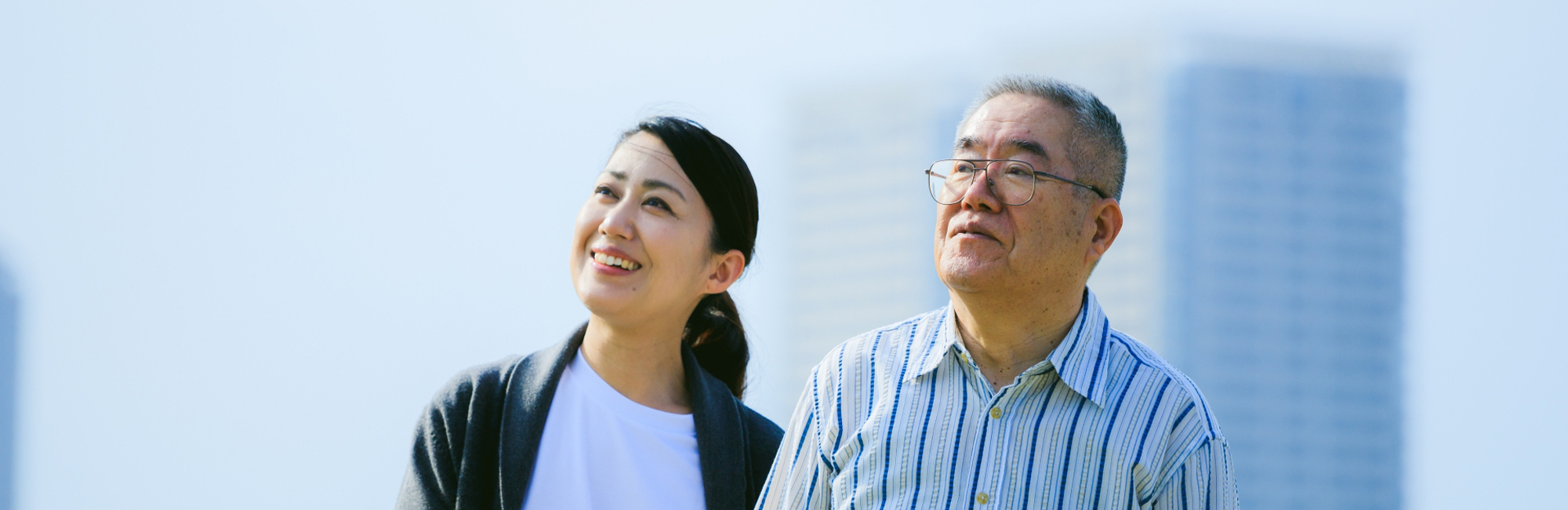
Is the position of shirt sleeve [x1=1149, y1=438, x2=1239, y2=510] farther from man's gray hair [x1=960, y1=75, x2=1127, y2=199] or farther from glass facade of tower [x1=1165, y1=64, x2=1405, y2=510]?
glass facade of tower [x1=1165, y1=64, x2=1405, y2=510]

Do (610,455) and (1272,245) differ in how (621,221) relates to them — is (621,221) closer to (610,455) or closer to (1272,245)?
(610,455)

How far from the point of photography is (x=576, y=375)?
401 centimetres

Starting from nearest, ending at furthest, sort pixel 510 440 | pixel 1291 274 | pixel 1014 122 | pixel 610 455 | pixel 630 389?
pixel 1014 122, pixel 510 440, pixel 610 455, pixel 630 389, pixel 1291 274

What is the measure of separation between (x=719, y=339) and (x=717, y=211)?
1.76 feet

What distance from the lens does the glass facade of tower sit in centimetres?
10912

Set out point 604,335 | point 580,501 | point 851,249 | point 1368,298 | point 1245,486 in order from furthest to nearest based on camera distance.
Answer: point 851,249 → point 1368,298 → point 1245,486 → point 604,335 → point 580,501

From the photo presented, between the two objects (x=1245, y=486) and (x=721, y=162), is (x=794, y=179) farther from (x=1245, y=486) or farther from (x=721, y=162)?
(x=721, y=162)

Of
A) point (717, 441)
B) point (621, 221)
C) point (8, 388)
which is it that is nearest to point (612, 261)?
point (621, 221)

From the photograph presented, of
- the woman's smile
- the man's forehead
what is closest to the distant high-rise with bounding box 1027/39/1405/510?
the woman's smile

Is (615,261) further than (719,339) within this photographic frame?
No

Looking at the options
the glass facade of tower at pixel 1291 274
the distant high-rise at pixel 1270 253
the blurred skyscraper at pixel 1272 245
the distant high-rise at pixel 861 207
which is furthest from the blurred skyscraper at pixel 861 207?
the glass facade of tower at pixel 1291 274

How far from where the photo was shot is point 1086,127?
3.04 metres

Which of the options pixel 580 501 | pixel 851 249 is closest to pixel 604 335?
pixel 580 501

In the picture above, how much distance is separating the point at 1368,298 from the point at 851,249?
156ft
